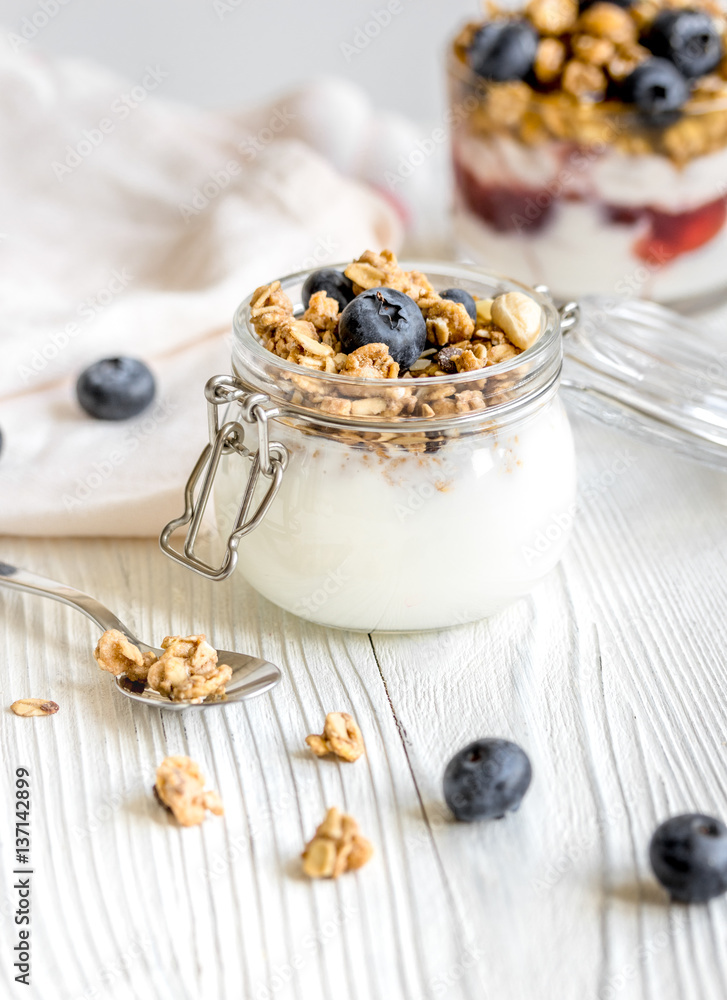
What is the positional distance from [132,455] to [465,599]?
519 mm

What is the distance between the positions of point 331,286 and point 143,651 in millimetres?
357

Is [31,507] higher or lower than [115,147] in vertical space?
lower

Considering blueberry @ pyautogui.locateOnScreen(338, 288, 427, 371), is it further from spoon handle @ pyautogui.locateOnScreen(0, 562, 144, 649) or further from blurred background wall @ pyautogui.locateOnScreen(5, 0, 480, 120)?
blurred background wall @ pyautogui.locateOnScreen(5, 0, 480, 120)

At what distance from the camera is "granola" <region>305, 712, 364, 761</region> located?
0.79 meters

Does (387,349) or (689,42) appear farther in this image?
(689,42)

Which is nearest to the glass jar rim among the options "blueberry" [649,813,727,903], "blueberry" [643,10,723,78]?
"blueberry" [649,813,727,903]

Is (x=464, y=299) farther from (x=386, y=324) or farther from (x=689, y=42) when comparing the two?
(x=689, y=42)

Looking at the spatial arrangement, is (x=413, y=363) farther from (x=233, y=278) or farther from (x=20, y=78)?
(x=20, y=78)

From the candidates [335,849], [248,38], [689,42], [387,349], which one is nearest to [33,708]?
[335,849]

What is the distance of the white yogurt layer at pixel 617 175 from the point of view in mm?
1288

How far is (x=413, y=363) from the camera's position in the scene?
0.84m

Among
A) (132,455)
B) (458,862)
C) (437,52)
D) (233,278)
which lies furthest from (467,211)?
(437,52)

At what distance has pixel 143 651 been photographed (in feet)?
2.89

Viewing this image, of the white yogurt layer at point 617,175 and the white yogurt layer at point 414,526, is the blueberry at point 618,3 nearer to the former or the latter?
the white yogurt layer at point 617,175
